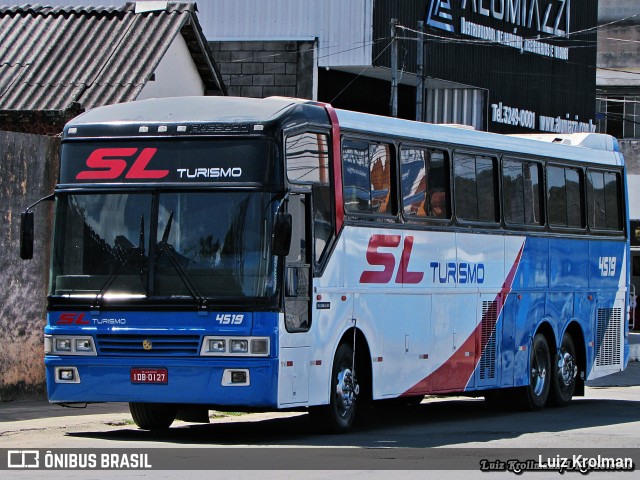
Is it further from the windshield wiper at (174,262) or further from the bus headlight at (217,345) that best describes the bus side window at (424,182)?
the bus headlight at (217,345)

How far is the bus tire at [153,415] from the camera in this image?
52.6 ft

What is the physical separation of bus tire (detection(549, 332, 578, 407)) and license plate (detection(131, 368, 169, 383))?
815 cm

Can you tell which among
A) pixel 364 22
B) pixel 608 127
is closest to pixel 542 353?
pixel 364 22

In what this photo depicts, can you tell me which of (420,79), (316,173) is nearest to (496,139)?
(316,173)

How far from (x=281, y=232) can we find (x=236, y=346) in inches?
48.0

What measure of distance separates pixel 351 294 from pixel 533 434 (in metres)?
2.51

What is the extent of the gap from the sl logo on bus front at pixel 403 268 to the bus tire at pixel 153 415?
2548mm

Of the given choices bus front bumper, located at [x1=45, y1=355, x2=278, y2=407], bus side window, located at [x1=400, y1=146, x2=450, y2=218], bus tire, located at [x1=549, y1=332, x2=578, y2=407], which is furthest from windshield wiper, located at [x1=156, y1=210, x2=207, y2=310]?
bus tire, located at [x1=549, y1=332, x2=578, y2=407]

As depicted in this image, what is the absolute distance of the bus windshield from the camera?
14.5 metres

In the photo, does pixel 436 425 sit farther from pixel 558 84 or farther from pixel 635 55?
pixel 635 55

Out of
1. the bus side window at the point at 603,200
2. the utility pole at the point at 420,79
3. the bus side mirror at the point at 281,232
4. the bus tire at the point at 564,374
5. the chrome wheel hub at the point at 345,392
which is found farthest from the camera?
the utility pole at the point at 420,79

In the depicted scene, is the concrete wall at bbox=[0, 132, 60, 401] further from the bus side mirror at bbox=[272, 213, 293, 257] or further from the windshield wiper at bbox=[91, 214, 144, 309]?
the bus side mirror at bbox=[272, 213, 293, 257]

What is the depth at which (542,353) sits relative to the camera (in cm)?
2092


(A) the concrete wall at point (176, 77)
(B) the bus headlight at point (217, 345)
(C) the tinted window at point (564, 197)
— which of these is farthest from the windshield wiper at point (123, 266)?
(A) the concrete wall at point (176, 77)
